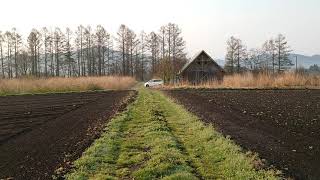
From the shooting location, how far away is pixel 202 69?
216 ft

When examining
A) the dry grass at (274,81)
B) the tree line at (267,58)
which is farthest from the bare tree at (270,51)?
the dry grass at (274,81)

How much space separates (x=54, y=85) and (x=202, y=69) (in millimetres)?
25031

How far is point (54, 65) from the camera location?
103312mm

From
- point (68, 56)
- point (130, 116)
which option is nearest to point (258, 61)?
point (68, 56)

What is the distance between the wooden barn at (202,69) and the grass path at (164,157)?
2023 inches

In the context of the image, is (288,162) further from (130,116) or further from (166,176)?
(130,116)

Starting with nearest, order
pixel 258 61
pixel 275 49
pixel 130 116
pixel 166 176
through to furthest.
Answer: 1. pixel 166 176
2. pixel 130 116
3. pixel 275 49
4. pixel 258 61

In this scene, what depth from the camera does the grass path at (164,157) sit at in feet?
26.9

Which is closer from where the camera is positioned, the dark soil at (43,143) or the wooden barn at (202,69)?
the dark soil at (43,143)

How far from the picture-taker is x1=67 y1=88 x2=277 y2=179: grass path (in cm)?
819

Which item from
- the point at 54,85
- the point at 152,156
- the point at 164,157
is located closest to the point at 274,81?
the point at 54,85

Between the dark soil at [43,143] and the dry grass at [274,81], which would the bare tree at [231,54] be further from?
the dark soil at [43,143]

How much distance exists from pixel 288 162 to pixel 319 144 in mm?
2036

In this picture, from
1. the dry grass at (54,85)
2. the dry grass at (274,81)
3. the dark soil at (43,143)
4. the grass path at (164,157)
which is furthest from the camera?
the dry grass at (274,81)
